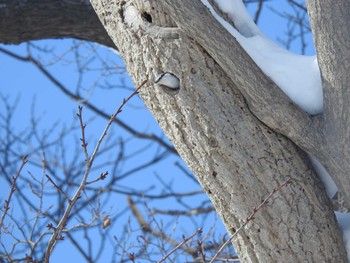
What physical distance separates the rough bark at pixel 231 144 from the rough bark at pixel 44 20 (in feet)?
5.97

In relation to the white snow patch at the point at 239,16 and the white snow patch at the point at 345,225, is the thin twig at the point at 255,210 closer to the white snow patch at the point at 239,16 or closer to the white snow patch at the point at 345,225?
the white snow patch at the point at 345,225

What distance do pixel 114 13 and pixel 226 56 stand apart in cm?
52

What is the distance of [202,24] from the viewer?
251cm

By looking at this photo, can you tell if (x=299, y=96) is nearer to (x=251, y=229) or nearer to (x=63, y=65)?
(x=251, y=229)

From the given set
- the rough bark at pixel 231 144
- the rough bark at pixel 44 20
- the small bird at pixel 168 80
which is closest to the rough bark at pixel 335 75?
the rough bark at pixel 231 144

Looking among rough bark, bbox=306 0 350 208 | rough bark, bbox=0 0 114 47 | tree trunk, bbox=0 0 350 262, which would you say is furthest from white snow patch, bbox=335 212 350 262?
rough bark, bbox=0 0 114 47

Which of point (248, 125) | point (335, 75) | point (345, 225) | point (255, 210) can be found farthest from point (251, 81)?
point (345, 225)

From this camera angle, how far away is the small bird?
2562 millimetres

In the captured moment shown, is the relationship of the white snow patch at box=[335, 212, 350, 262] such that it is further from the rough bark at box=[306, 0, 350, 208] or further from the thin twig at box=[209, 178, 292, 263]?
the thin twig at box=[209, 178, 292, 263]

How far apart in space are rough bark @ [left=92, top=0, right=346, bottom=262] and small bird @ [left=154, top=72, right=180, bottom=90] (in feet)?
0.07

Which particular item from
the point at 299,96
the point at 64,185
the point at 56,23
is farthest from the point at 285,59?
the point at 64,185

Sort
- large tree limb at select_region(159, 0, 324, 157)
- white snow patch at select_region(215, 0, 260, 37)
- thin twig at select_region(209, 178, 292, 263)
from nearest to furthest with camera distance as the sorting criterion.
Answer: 1. thin twig at select_region(209, 178, 292, 263)
2. large tree limb at select_region(159, 0, 324, 157)
3. white snow patch at select_region(215, 0, 260, 37)

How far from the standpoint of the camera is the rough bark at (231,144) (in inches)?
100

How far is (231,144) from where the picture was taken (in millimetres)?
2543
